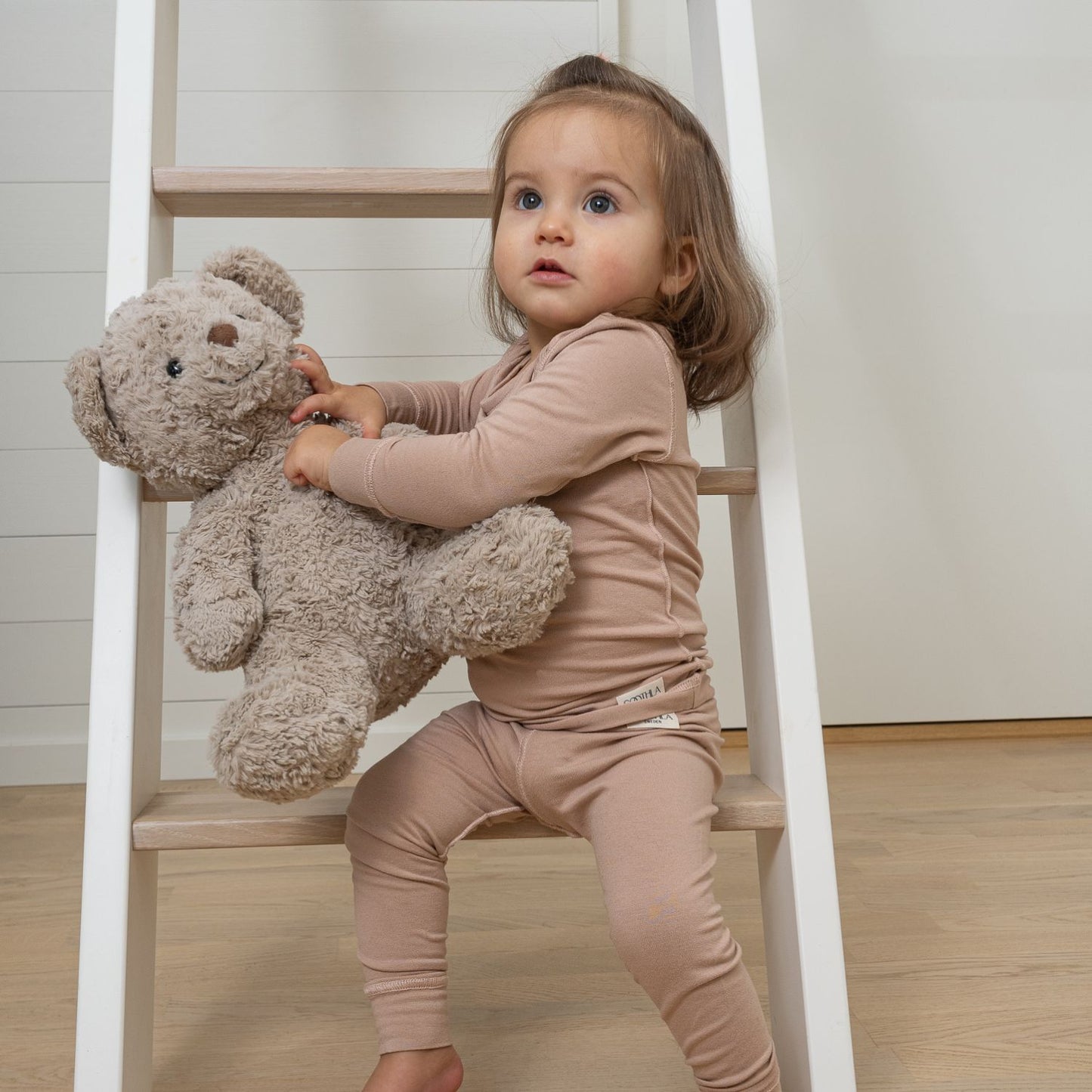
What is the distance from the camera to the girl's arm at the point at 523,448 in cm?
80

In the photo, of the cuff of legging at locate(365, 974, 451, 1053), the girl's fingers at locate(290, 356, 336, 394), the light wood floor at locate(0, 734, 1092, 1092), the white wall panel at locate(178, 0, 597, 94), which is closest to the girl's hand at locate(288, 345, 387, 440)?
the girl's fingers at locate(290, 356, 336, 394)

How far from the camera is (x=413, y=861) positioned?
854 millimetres

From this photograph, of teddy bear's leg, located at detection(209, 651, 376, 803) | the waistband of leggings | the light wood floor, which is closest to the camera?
teddy bear's leg, located at detection(209, 651, 376, 803)

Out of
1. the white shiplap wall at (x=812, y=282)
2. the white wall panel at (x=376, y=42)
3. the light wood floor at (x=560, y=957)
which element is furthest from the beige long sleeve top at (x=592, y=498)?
the white wall panel at (x=376, y=42)

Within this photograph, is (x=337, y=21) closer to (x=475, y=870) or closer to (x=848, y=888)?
(x=475, y=870)

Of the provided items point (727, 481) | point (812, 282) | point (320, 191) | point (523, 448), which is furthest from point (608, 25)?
point (523, 448)

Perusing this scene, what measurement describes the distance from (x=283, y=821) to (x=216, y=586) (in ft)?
0.64

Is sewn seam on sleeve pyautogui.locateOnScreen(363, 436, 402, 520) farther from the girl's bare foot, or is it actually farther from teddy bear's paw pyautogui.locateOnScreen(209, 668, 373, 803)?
the girl's bare foot

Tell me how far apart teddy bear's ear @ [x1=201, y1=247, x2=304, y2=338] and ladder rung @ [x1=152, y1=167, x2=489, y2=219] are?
0.08 m

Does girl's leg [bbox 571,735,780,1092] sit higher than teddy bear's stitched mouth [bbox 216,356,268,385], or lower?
lower

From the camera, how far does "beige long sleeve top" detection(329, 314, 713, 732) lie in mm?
806

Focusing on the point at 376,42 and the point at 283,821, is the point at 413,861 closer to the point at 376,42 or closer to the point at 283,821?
the point at 283,821

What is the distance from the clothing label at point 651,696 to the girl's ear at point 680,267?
0.32 m

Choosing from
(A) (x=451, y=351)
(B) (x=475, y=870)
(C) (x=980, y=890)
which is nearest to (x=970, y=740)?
A: (C) (x=980, y=890)
